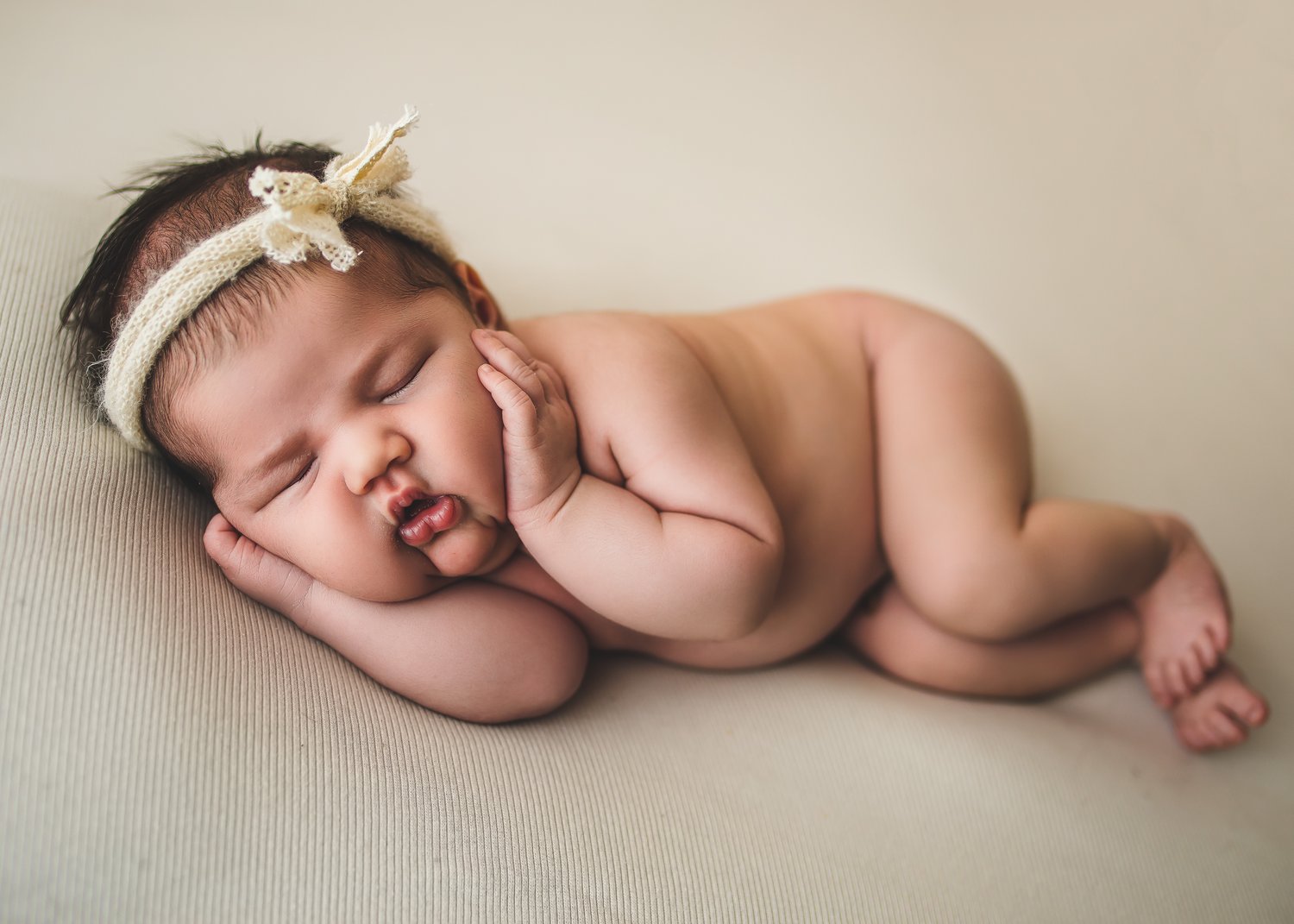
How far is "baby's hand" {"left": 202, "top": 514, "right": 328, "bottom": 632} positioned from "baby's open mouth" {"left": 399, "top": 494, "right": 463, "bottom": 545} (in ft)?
0.44

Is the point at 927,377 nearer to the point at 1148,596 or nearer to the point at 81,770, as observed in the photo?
the point at 1148,596

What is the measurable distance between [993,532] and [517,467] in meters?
0.59

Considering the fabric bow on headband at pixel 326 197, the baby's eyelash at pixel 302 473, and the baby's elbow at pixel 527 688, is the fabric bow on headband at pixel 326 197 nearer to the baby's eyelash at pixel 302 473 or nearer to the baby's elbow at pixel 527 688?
the baby's eyelash at pixel 302 473

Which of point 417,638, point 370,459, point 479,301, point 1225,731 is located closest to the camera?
point 370,459

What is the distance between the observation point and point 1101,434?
150cm

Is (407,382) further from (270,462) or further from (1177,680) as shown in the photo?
(1177,680)

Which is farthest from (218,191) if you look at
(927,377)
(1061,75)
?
(1061,75)

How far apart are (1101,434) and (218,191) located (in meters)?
1.35

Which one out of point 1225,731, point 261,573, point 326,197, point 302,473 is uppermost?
point 326,197

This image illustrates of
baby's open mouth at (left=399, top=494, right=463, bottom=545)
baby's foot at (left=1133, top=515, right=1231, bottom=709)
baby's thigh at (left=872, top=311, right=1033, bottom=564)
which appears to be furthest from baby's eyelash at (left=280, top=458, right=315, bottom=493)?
baby's foot at (left=1133, top=515, right=1231, bottom=709)

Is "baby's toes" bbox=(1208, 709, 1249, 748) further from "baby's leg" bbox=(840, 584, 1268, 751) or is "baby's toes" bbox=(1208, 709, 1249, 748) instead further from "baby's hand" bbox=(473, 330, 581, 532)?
"baby's hand" bbox=(473, 330, 581, 532)

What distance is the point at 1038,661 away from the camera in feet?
3.97

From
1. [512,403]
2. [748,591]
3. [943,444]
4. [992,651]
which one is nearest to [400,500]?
[512,403]

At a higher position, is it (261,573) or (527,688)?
(261,573)
